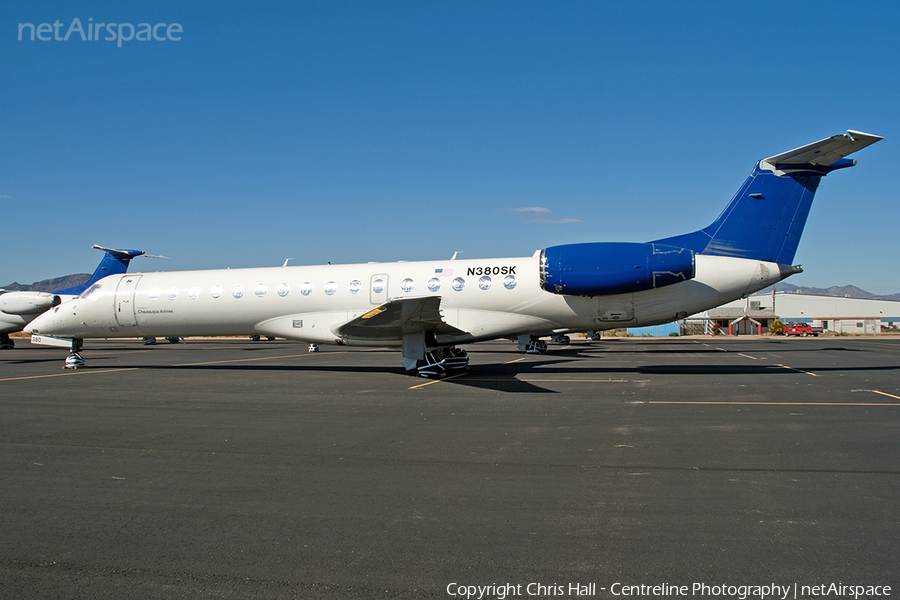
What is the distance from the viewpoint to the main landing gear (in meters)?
15.3

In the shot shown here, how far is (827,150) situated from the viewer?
13977 mm

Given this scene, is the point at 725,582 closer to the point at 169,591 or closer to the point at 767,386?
the point at 169,591

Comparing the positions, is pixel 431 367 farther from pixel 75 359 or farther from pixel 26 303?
pixel 26 303

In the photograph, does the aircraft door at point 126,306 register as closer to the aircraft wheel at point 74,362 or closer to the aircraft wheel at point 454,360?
the aircraft wheel at point 74,362

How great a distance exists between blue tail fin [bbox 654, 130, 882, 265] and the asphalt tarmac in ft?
16.3

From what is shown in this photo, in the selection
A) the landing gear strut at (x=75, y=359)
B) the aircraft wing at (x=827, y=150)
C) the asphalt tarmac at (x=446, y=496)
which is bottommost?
the asphalt tarmac at (x=446, y=496)

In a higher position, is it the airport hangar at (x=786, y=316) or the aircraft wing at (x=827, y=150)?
the aircraft wing at (x=827, y=150)

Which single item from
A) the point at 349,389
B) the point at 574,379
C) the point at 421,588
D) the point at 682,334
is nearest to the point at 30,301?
the point at 349,389

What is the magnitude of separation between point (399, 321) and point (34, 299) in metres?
17.8

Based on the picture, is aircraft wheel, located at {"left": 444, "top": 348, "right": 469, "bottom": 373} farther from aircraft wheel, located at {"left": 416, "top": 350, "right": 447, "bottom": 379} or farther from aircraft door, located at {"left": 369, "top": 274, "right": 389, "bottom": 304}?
aircraft door, located at {"left": 369, "top": 274, "right": 389, "bottom": 304}

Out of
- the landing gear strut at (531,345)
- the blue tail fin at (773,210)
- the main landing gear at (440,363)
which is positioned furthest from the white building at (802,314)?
the main landing gear at (440,363)

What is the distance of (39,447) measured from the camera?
7453 mm

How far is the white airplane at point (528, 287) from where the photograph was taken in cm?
1449

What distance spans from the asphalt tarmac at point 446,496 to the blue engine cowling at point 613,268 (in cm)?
400
